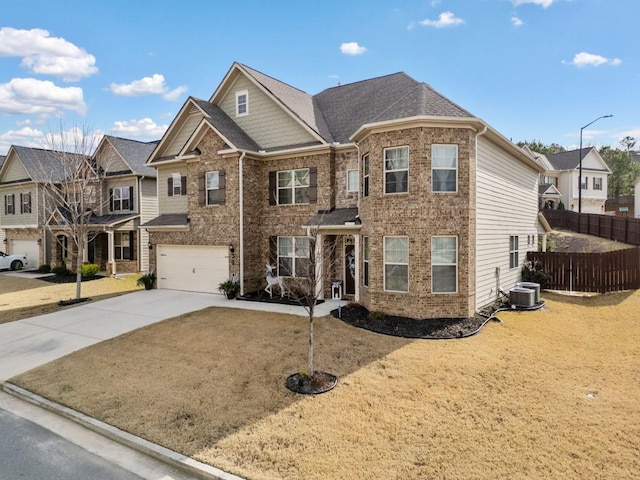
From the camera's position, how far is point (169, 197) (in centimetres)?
1958

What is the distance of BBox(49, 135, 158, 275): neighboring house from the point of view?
2327 centimetres

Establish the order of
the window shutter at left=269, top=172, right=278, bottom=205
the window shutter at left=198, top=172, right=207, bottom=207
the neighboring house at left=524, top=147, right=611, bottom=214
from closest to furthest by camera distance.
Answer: the window shutter at left=269, top=172, right=278, bottom=205, the window shutter at left=198, top=172, right=207, bottom=207, the neighboring house at left=524, top=147, right=611, bottom=214

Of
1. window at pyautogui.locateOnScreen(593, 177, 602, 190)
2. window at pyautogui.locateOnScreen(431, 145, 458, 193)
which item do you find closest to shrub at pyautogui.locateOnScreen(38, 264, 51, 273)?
window at pyautogui.locateOnScreen(431, 145, 458, 193)

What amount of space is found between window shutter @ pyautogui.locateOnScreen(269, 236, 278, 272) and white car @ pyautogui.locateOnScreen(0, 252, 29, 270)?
22.4 m

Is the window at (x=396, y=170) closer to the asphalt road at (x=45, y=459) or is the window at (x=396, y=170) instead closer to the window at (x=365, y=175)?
the window at (x=365, y=175)

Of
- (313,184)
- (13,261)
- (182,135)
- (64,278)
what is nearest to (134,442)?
(313,184)

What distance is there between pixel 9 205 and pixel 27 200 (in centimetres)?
285

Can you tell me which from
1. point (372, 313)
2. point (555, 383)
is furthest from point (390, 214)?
point (555, 383)

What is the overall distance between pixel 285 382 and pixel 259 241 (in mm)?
9715

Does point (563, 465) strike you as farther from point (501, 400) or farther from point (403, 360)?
point (403, 360)

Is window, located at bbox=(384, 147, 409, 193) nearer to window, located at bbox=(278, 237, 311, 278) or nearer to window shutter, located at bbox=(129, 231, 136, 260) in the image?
window, located at bbox=(278, 237, 311, 278)

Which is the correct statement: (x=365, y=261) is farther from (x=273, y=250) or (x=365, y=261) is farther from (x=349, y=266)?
(x=273, y=250)

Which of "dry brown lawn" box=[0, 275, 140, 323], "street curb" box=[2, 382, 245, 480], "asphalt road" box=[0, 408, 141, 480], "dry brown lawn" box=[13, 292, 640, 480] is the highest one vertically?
"dry brown lawn" box=[0, 275, 140, 323]

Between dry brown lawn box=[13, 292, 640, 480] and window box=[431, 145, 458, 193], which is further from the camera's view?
window box=[431, 145, 458, 193]
